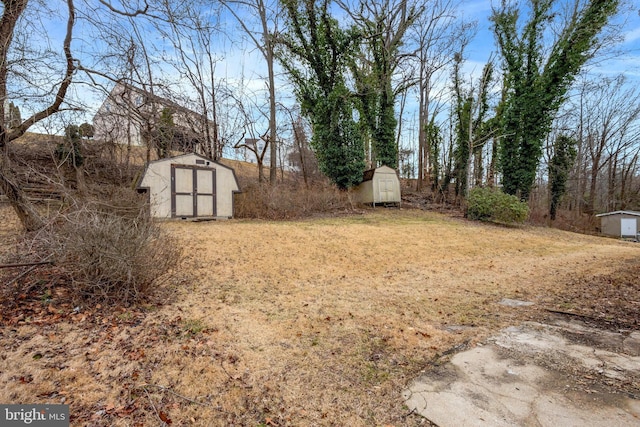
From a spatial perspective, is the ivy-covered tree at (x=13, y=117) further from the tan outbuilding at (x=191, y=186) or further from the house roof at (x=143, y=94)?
the tan outbuilding at (x=191, y=186)

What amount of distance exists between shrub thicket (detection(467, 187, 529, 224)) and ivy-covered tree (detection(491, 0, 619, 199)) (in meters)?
3.97

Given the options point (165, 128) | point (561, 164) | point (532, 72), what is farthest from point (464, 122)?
point (165, 128)

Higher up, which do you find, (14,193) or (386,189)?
(386,189)

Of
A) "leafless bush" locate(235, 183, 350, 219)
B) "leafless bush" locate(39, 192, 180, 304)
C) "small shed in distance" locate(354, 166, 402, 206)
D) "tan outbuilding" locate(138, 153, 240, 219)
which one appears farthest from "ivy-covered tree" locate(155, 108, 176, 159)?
"small shed in distance" locate(354, 166, 402, 206)

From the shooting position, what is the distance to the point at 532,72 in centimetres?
1719

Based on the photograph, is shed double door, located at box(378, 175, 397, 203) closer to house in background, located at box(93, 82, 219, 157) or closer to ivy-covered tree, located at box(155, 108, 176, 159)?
house in background, located at box(93, 82, 219, 157)

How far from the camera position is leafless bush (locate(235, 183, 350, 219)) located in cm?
1339

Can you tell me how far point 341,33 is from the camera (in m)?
16.3


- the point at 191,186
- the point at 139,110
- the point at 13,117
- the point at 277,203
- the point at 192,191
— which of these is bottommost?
the point at 277,203

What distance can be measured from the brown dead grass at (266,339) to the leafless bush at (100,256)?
26 centimetres

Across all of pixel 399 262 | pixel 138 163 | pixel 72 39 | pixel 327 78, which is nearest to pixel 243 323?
pixel 399 262

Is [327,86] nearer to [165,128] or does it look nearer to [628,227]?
[165,128]

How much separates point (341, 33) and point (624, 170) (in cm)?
2404

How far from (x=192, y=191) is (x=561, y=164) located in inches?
832
